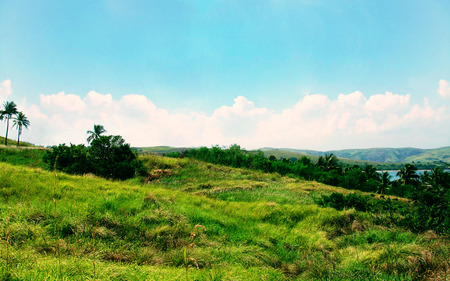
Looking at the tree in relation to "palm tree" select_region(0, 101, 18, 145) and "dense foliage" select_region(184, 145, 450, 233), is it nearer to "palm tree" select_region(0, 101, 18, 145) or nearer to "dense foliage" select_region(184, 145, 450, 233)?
"dense foliage" select_region(184, 145, 450, 233)

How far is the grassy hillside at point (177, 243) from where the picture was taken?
12.6 feet

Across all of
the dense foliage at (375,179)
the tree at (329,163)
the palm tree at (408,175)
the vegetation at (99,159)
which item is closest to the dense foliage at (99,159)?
the vegetation at (99,159)

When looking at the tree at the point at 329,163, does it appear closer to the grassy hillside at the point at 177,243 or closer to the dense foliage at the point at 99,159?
the dense foliage at the point at 99,159

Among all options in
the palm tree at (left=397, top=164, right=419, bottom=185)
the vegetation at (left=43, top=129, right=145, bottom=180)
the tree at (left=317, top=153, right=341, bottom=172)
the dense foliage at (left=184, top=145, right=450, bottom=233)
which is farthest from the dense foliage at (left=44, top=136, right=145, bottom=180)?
the palm tree at (left=397, top=164, right=419, bottom=185)

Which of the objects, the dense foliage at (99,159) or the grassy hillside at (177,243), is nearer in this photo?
the grassy hillside at (177,243)

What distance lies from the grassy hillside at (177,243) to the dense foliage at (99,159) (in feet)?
43.6

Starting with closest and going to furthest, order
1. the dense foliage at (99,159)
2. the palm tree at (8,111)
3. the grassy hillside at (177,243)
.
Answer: the grassy hillside at (177,243), the dense foliage at (99,159), the palm tree at (8,111)

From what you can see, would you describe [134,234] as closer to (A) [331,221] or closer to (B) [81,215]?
(B) [81,215]

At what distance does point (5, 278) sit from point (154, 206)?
19.0 feet

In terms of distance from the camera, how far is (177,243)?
19.9 ft

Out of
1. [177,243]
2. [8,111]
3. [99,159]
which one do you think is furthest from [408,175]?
[8,111]

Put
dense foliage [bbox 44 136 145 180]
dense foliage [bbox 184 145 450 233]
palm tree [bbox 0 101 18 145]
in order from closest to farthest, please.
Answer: dense foliage [bbox 184 145 450 233] < dense foliage [bbox 44 136 145 180] < palm tree [bbox 0 101 18 145]

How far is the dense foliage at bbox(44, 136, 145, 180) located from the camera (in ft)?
74.9

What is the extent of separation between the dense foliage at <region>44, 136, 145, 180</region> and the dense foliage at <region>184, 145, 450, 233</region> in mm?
21554
